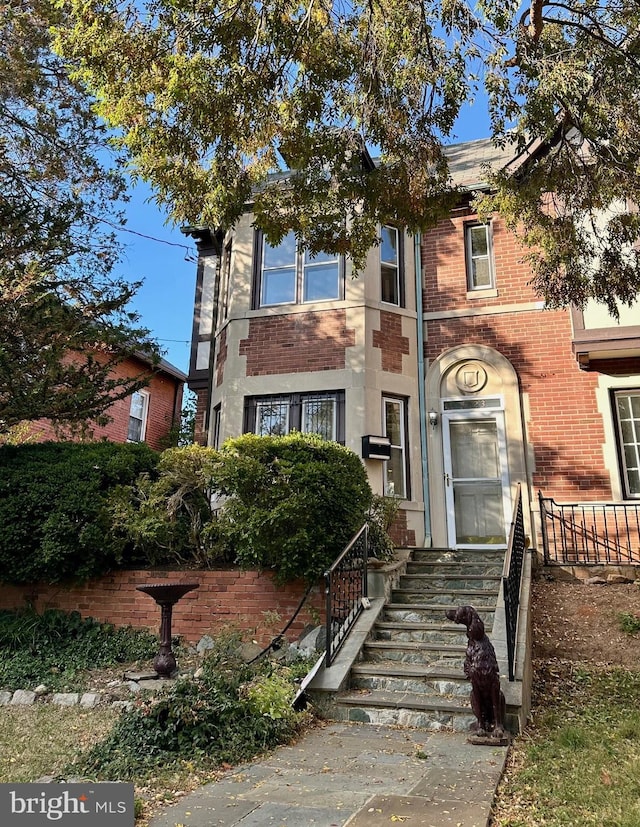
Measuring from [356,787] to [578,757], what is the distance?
1590mm

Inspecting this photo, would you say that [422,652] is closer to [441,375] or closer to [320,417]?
[320,417]

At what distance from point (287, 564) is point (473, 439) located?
16.0 ft

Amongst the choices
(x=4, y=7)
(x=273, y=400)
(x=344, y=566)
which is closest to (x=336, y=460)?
(x=344, y=566)

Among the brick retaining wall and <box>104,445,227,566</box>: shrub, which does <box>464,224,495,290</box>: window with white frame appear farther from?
the brick retaining wall

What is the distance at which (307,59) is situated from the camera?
20.8 feet

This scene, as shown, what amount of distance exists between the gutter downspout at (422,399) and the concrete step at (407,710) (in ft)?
15.7

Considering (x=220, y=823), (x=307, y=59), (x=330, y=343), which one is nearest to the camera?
(x=220, y=823)

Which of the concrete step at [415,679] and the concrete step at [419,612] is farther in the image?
the concrete step at [419,612]

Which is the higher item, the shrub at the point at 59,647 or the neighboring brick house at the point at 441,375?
the neighboring brick house at the point at 441,375

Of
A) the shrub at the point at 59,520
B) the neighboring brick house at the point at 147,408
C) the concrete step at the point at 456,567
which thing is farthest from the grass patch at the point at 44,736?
the neighboring brick house at the point at 147,408

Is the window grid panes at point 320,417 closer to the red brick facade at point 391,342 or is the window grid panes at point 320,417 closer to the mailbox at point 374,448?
the mailbox at point 374,448

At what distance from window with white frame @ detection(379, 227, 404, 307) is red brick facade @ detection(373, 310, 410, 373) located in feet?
1.29

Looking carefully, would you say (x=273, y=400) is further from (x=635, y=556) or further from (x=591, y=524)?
(x=635, y=556)

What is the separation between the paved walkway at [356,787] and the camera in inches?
137
